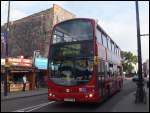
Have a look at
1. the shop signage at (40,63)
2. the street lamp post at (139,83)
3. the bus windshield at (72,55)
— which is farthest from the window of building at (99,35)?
the shop signage at (40,63)

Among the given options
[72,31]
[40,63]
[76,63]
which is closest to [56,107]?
[76,63]

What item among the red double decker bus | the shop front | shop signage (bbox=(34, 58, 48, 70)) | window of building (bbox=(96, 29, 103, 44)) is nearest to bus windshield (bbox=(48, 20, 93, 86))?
the red double decker bus

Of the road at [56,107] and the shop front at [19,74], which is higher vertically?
the shop front at [19,74]

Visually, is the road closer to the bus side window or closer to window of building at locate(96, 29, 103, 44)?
the bus side window

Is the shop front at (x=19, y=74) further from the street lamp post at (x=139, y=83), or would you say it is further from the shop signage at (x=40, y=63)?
the street lamp post at (x=139, y=83)

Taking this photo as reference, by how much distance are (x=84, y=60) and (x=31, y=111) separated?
345 centimetres

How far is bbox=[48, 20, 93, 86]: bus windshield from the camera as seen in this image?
17.0 meters

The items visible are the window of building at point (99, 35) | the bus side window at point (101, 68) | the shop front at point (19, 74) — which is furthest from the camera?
the shop front at point (19, 74)

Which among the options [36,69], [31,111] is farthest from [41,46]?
[31,111]

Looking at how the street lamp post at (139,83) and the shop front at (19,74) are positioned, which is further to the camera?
the shop front at (19,74)

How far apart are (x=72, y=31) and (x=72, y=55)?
126 cm

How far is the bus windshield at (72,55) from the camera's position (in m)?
17.0

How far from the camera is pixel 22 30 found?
2267 inches

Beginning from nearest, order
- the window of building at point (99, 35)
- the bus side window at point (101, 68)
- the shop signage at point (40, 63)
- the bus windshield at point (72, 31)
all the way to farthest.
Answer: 1. the bus windshield at point (72, 31)
2. the bus side window at point (101, 68)
3. the window of building at point (99, 35)
4. the shop signage at point (40, 63)
